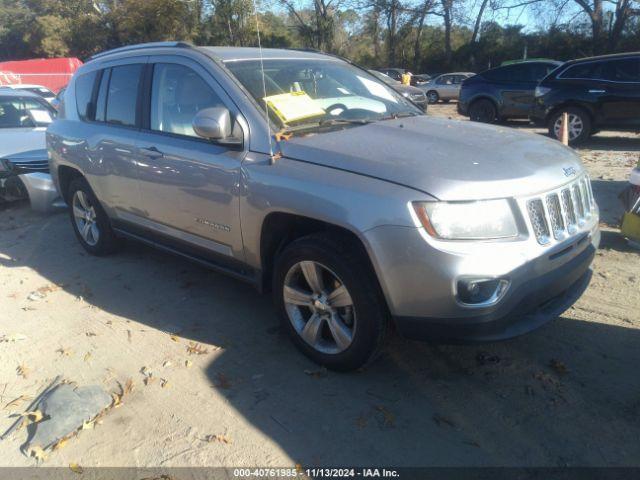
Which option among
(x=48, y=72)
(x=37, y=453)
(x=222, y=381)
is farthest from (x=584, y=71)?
(x=48, y=72)

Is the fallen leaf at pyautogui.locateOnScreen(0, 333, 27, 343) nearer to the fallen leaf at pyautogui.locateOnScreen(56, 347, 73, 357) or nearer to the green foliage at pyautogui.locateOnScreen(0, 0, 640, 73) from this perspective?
the fallen leaf at pyautogui.locateOnScreen(56, 347, 73, 357)

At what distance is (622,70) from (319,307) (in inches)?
378

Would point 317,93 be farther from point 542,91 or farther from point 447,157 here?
point 542,91

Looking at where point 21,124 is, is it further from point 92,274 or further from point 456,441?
point 456,441

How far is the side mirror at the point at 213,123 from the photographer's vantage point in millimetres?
3271

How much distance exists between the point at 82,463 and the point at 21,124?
7.51 meters

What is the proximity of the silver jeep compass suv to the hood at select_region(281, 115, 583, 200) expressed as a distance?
0.01 metres

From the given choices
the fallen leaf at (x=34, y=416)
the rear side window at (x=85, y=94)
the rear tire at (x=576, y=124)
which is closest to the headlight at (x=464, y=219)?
the fallen leaf at (x=34, y=416)

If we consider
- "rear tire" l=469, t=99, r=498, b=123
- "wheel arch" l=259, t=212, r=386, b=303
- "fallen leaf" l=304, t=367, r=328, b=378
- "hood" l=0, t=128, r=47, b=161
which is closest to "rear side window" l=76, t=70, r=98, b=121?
"hood" l=0, t=128, r=47, b=161

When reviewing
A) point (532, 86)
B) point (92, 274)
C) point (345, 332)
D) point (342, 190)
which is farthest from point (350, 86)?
point (532, 86)

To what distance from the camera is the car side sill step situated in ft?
12.0

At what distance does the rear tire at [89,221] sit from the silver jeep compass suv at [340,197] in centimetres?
51

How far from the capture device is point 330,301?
312cm

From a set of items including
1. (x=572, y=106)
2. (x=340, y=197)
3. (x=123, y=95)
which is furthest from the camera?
(x=572, y=106)
